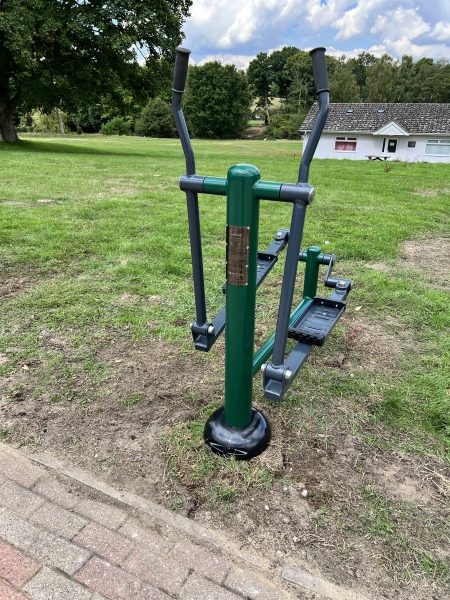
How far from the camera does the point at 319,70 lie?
1.53m

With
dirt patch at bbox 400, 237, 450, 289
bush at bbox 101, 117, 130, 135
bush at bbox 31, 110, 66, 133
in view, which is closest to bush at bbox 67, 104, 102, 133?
bush at bbox 101, 117, 130, 135

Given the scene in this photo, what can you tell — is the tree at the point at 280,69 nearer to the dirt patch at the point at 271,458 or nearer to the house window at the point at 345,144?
the house window at the point at 345,144

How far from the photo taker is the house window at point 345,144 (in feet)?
104

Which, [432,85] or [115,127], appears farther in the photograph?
[115,127]

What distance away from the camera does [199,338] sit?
2.18m

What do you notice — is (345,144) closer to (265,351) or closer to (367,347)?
(367,347)

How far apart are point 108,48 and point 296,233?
1899 centimetres

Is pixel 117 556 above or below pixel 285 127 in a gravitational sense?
above

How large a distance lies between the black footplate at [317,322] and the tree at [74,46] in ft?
53.5

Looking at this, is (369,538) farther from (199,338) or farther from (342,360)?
(342,360)

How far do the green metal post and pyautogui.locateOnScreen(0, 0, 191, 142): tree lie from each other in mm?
16790

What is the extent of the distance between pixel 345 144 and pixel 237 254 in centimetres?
3331

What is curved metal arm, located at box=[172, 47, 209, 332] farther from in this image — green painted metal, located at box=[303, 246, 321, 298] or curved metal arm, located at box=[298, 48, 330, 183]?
green painted metal, located at box=[303, 246, 321, 298]

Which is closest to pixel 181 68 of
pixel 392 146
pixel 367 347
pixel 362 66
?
pixel 367 347
